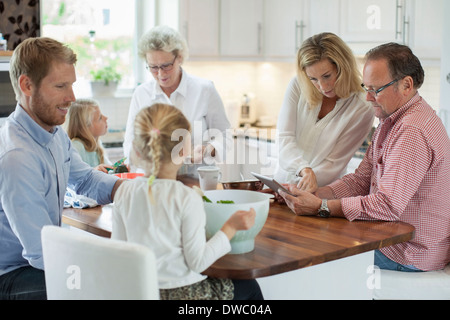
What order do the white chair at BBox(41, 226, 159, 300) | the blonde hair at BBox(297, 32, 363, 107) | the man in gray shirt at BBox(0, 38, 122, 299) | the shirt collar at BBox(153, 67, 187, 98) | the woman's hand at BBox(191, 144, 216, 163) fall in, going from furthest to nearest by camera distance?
the shirt collar at BBox(153, 67, 187, 98)
the woman's hand at BBox(191, 144, 216, 163)
the blonde hair at BBox(297, 32, 363, 107)
the man in gray shirt at BBox(0, 38, 122, 299)
the white chair at BBox(41, 226, 159, 300)

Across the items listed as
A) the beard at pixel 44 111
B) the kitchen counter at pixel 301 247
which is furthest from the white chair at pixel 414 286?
the beard at pixel 44 111

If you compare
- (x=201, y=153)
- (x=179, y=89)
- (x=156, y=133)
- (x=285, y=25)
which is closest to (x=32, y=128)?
(x=156, y=133)

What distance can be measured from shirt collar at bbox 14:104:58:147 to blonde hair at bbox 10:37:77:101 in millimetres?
80

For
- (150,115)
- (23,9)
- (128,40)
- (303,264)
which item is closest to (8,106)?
(23,9)

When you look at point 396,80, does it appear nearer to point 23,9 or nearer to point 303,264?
point 303,264

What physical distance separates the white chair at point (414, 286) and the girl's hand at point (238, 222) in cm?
76

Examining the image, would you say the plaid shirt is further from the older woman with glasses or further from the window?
the window

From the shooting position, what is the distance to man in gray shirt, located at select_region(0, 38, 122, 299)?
1.96m

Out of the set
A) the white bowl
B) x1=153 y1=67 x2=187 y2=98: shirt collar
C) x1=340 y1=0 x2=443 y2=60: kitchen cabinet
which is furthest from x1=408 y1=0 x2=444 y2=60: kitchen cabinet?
the white bowl

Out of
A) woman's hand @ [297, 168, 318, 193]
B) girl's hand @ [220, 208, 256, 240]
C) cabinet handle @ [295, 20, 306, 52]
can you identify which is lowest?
woman's hand @ [297, 168, 318, 193]

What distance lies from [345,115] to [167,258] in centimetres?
140

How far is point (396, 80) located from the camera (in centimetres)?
224

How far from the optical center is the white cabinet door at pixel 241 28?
16.1ft

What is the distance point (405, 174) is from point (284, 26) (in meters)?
2.93
